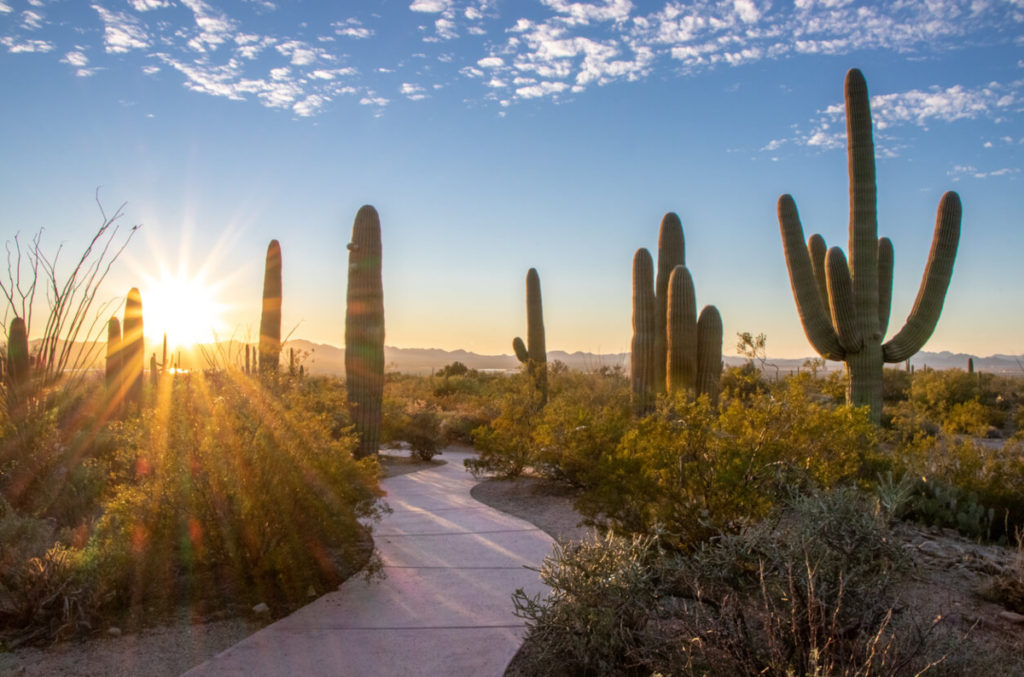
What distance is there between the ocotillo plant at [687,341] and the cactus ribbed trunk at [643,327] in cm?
174

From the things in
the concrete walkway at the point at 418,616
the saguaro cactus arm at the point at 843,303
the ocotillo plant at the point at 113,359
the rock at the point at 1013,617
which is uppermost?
the saguaro cactus arm at the point at 843,303

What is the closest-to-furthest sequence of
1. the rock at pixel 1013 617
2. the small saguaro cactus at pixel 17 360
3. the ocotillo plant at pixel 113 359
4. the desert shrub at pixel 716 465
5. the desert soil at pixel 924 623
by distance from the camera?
the desert soil at pixel 924 623
the rock at pixel 1013 617
the desert shrub at pixel 716 465
the small saguaro cactus at pixel 17 360
the ocotillo plant at pixel 113 359

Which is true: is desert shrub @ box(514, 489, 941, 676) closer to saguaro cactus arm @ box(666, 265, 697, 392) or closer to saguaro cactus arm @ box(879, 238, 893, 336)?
saguaro cactus arm @ box(666, 265, 697, 392)

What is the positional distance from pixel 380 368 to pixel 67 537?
26.9 ft

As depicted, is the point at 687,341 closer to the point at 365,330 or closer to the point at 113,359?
the point at 365,330

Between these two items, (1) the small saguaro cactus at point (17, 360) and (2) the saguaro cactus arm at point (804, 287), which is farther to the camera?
(2) the saguaro cactus arm at point (804, 287)

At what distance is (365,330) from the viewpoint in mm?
14195

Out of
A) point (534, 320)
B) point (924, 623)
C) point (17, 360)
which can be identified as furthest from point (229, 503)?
point (534, 320)

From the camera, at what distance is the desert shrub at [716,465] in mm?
6031

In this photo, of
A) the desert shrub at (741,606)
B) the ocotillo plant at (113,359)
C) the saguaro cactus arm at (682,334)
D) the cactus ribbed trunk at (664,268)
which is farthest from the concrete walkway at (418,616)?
the ocotillo plant at (113,359)

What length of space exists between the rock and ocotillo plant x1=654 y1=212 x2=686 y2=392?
12449mm

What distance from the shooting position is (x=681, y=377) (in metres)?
15.7

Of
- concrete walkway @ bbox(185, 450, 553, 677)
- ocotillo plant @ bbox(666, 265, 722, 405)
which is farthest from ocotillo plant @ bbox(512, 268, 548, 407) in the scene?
concrete walkway @ bbox(185, 450, 553, 677)

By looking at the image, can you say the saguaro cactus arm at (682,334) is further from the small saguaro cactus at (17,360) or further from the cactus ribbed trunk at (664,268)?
the small saguaro cactus at (17,360)
